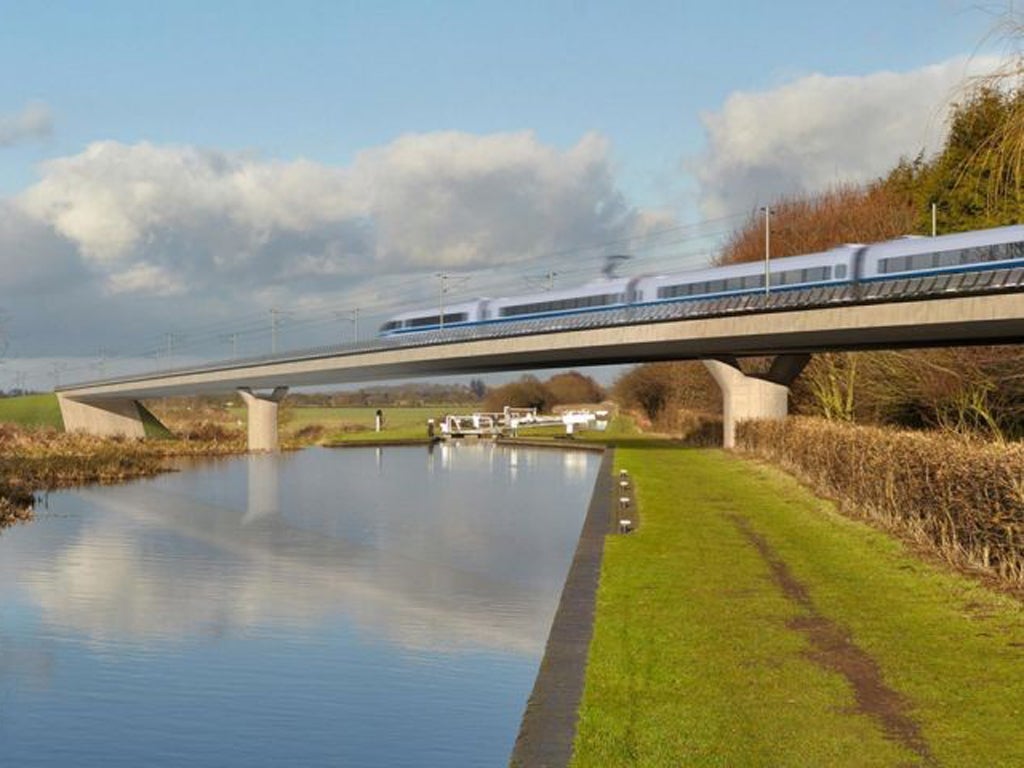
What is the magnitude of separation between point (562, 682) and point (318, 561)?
51.0 feet

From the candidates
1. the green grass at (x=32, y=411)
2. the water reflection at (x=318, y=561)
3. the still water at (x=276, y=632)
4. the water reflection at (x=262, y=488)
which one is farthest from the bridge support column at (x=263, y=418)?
the still water at (x=276, y=632)

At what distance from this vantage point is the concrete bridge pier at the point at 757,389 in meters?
66.0

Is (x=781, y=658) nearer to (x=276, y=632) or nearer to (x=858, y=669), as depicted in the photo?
(x=858, y=669)

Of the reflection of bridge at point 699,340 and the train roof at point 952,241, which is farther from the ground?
the train roof at point 952,241

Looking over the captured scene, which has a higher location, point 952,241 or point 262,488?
point 952,241

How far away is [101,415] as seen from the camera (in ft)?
366

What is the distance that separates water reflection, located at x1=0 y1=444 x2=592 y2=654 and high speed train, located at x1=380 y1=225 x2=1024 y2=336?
55.1 feet

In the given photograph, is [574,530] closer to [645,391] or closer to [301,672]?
[301,672]

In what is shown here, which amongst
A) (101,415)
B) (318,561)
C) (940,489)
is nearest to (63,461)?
(318,561)

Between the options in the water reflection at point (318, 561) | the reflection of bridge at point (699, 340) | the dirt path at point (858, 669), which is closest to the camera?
the dirt path at point (858, 669)

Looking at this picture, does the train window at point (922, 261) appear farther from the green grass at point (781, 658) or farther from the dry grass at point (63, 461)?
the dry grass at point (63, 461)

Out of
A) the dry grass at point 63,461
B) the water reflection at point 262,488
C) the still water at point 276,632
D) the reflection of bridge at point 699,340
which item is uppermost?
the reflection of bridge at point 699,340

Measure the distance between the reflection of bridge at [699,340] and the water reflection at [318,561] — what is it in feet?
39.1

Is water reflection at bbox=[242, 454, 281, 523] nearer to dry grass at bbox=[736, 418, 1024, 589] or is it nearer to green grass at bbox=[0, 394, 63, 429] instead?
dry grass at bbox=[736, 418, 1024, 589]
